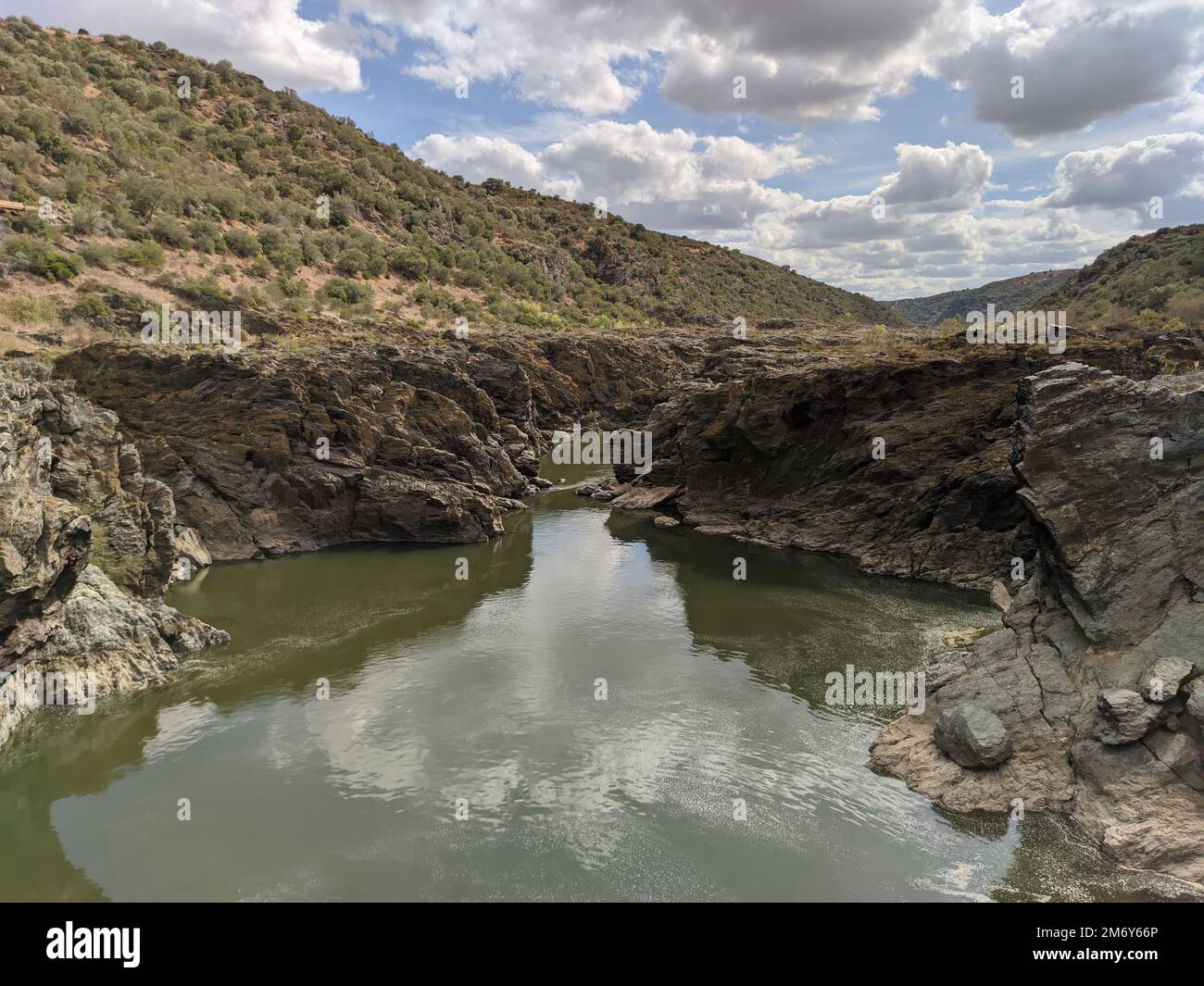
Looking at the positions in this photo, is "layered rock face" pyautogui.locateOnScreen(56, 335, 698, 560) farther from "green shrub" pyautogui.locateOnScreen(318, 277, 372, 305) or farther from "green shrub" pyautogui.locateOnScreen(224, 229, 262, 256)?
"green shrub" pyautogui.locateOnScreen(224, 229, 262, 256)

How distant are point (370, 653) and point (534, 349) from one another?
44.3 meters

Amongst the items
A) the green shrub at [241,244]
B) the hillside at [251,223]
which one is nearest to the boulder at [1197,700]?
the hillside at [251,223]

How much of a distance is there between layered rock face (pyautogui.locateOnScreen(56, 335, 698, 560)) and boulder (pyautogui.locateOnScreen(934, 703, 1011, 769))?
22.3m

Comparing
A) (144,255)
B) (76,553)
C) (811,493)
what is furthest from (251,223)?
(76,553)

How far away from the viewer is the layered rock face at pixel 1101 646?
10.9 meters

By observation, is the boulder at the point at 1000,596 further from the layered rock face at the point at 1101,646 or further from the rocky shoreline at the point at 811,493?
the layered rock face at the point at 1101,646

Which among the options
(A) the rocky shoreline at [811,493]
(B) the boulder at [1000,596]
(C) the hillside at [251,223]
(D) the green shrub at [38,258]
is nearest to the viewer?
(A) the rocky shoreline at [811,493]

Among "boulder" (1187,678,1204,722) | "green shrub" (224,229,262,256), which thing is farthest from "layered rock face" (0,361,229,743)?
"green shrub" (224,229,262,256)

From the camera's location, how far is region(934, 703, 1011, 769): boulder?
12430mm

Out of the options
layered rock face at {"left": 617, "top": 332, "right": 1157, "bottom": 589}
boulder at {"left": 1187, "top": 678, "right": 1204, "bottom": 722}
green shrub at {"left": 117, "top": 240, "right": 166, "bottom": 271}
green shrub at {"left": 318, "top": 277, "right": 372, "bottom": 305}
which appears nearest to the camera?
boulder at {"left": 1187, "top": 678, "right": 1204, "bottom": 722}

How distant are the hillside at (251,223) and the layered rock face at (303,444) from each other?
950 centimetres

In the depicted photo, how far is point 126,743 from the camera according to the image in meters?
14.8

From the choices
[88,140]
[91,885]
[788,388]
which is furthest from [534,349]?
[91,885]
